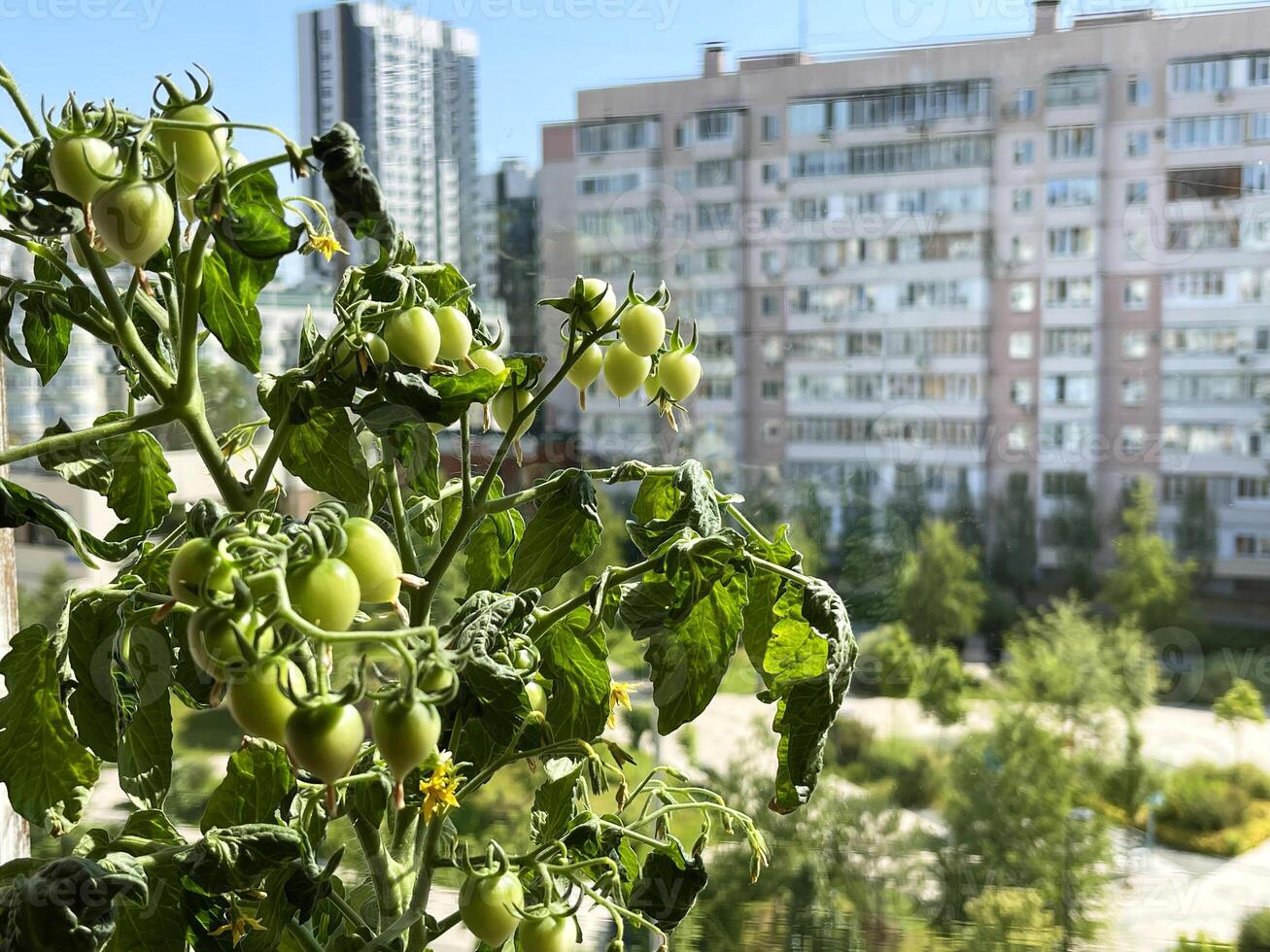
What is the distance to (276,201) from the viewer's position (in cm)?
34

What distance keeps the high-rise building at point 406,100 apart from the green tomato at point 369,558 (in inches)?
49.3

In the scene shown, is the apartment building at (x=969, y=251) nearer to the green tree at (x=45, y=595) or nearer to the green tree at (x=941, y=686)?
the green tree at (x=941, y=686)

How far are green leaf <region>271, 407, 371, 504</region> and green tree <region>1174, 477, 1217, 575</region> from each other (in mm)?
1475

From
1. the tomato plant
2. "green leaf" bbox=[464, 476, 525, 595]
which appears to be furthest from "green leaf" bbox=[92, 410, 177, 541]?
"green leaf" bbox=[464, 476, 525, 595]

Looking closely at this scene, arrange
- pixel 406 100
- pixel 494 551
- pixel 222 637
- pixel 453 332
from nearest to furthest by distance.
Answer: pixel 222 637
pixel 453 332
pixel 494 551
pixel 406 100

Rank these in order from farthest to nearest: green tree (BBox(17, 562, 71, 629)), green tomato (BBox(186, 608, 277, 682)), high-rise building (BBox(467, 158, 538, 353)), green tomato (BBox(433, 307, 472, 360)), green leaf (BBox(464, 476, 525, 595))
→ high-rise building (BBox(467, 158, 538, 353))
green tree (BBox(17, 562, 71, 629))
green leaf (BBox(464, 476, 525, 595))
green tomato (BBox(433, 307, 472, 360))
green tomato (BBox(186, 608, 277, 682))

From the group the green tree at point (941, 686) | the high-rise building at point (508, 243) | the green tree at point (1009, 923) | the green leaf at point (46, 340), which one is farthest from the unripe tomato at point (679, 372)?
the green tree at point (1009, 923)

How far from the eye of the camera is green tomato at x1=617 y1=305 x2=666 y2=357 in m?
0.39

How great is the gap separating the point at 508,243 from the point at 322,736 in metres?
1.34

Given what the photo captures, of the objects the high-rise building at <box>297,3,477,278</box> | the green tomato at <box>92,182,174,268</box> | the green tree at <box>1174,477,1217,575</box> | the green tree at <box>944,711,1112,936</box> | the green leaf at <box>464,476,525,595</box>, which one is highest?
the high-rise building at <box>297,3,477,278</box>

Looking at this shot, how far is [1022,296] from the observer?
1.59m

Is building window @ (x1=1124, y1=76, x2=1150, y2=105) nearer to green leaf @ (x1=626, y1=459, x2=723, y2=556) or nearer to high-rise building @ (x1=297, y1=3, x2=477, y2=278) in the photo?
high-rise building @ (x1=297, y1=3, x2=477, y2=278)

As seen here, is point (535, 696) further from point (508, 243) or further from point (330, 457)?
point (508, 243)

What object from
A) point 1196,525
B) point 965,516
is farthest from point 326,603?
point 1196,525
